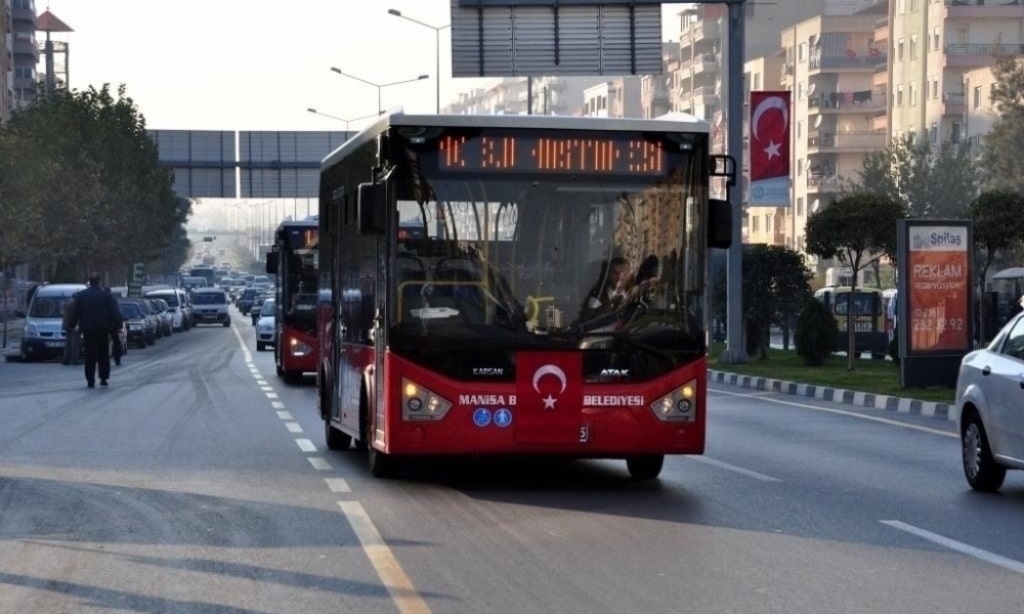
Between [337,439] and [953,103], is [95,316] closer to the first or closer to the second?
[337,439]

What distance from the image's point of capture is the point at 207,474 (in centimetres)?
1522

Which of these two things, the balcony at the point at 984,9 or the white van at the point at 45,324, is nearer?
the white van at the point at 45,324

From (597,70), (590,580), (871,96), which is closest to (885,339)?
(597,70)

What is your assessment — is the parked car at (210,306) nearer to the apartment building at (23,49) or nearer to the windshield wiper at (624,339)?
the apartment building at (23,49)

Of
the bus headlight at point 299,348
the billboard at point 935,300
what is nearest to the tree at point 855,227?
the billboard at point 935,300

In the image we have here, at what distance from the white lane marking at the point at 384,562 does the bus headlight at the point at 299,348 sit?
1940 centimetres

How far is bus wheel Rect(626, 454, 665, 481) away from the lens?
14758 mm

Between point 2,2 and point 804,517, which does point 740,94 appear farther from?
point 2,2

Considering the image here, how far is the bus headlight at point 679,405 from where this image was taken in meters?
14.0

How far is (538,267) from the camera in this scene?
1383cm

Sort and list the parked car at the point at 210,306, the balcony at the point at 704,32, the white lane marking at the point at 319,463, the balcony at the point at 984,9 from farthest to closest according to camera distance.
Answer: the balcony at the point at 704,32
the balcony at the point at 984,9
the parked car at the point at 210,306
the white lane marking at the point at 319,463

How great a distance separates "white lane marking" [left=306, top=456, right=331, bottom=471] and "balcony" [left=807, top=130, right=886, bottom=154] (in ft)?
307

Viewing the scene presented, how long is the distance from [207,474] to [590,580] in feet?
20.9

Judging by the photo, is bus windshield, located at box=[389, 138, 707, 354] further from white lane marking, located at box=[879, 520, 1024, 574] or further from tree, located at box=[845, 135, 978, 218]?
tree, located at box=[845, 135, 978, 218]
